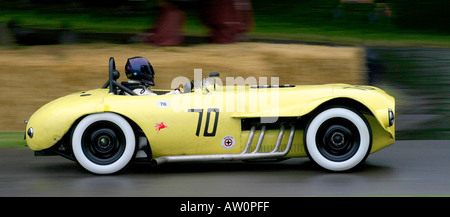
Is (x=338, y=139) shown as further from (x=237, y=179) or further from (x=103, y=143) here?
(x=103, y=143)

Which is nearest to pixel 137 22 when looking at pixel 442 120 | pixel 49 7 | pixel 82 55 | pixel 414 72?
pixel 49 7

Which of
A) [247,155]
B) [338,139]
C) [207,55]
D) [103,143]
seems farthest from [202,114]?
[207,55]

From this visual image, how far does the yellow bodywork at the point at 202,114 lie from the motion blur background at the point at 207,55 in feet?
7.64

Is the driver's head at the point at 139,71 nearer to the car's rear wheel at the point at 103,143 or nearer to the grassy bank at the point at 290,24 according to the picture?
the car's rear wheel at the point at 103,143

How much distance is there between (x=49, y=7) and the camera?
1802 centimetres

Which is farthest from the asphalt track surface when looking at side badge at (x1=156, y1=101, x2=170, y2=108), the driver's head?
the driver's head

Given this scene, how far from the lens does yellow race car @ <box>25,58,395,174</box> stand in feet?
19.1

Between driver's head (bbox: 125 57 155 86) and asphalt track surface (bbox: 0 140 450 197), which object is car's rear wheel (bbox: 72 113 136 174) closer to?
asphalt track surface (bbox: 0 140 450 197)

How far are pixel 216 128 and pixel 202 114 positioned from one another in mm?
193

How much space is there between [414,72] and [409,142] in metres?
3.97

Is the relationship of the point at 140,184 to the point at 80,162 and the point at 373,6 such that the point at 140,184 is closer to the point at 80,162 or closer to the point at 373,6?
the point at 80,162

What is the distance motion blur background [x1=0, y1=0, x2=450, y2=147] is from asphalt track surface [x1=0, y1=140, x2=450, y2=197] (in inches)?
68.3

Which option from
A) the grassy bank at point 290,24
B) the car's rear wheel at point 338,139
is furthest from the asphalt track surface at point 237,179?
the grassy bank at point 290,24

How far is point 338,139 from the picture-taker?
5.86 meters
